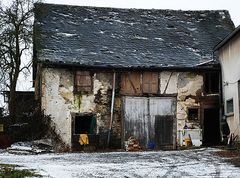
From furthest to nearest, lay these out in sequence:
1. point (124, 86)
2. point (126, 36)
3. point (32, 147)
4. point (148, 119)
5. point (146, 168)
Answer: point (126, 36)
point (148, 119)
point (124, 86)
point (32, 147)
point (146, 168)

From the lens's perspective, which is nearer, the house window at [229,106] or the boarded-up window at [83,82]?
the house window at [229,106]

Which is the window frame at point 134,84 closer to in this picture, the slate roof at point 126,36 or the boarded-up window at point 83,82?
the slate roof at point 126,36

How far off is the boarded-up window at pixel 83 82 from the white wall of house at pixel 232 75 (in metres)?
6.73

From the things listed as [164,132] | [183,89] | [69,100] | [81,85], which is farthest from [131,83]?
[69,100]

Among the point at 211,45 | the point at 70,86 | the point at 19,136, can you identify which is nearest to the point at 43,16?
the point at 70,86

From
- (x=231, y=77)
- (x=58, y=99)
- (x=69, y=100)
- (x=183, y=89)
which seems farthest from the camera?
(x=183, y=89)

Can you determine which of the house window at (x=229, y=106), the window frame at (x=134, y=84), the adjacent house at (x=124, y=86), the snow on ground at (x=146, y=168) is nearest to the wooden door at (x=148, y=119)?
the adjacent house at (x=124, y=86)

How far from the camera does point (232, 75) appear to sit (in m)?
22.1

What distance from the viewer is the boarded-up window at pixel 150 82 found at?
24.0m

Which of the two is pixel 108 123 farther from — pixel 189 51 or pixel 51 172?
pixel 51 172

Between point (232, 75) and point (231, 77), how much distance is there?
19 cm

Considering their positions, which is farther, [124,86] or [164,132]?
[164,132]

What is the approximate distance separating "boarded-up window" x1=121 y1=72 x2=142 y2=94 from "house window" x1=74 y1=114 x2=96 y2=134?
2.13 metres

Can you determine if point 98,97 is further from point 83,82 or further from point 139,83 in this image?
point 139,83
